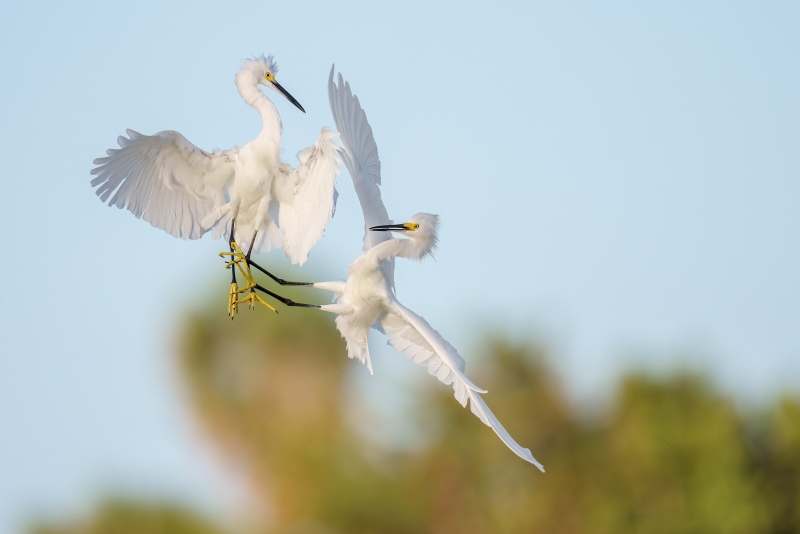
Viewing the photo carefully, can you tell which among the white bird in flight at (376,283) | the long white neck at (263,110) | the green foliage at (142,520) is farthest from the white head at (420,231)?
the green foliage at (142,520)

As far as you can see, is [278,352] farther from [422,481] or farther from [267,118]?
[267,118]

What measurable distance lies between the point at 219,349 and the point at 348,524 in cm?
722

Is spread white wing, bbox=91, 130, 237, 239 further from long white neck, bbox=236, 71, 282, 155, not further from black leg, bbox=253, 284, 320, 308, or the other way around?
black leg, bbox=253, 284, 320, 308

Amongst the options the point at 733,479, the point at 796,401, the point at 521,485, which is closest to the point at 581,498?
the point at 521,485

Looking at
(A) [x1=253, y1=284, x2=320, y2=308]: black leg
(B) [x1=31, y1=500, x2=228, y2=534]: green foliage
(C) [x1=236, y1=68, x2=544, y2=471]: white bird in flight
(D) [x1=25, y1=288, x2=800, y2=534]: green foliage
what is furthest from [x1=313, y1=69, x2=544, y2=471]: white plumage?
(B) [x1=31, y1=500, x2=228, y2=534]: green foliage

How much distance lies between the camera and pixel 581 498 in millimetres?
15125

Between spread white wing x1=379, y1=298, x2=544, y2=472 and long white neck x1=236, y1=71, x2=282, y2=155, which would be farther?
long white neck x1=236, y1=71, x2=282, y2=155

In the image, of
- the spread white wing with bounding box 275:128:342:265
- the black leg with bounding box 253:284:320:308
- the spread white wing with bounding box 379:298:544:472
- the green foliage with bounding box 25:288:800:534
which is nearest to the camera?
the spread white wing with bounding box 379:298:544:472

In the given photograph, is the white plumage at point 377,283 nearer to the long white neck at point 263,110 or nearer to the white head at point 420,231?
the white head at point 420,231

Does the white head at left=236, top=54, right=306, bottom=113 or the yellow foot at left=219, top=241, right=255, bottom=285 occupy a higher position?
the white head at left=236, top=54, right=306, bottom=113

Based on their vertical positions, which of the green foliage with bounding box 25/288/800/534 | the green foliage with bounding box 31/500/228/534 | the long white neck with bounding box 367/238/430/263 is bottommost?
the green foliage with bounding box 31/500/228/534

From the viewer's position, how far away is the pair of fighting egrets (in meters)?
6.32

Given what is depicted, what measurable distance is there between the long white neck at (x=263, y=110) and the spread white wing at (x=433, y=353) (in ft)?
3.78

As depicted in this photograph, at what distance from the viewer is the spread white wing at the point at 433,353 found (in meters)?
5.54
